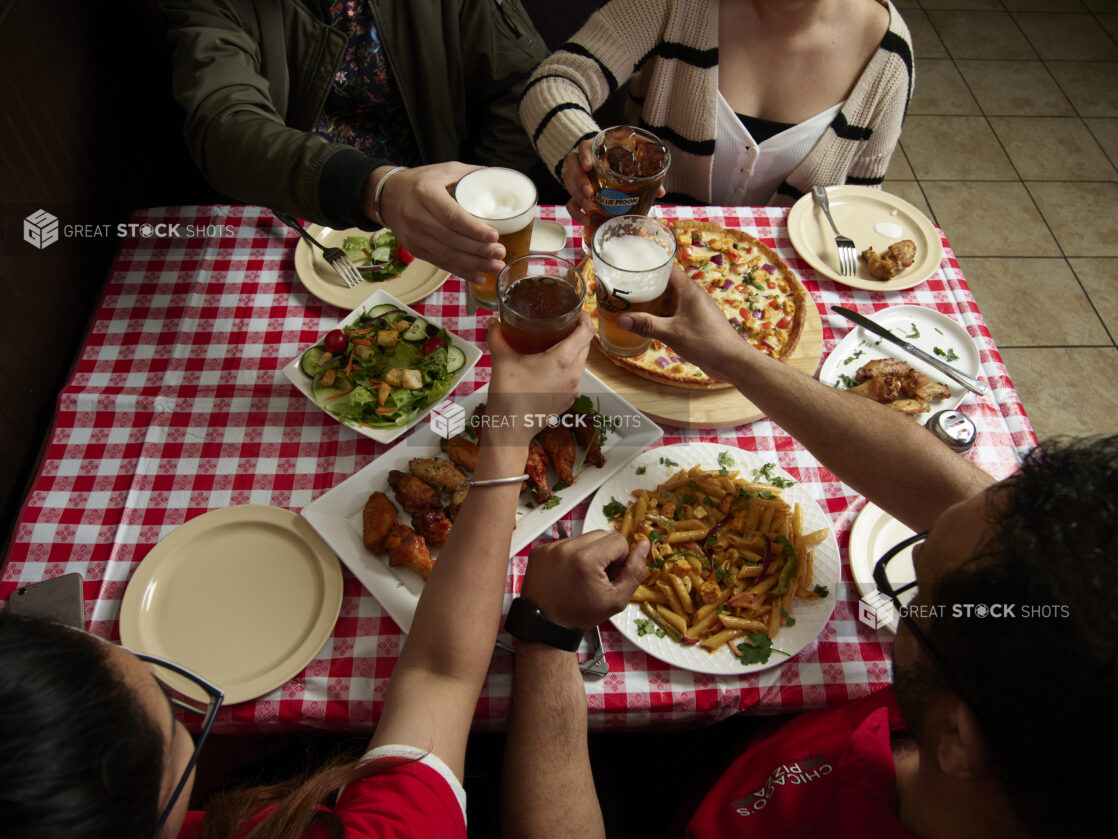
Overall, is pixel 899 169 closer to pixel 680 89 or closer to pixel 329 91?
pixel 680 89

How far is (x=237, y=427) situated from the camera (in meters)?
2.08

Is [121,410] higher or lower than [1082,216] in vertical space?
higher

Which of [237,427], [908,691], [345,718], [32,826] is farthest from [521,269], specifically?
A: [32,826]

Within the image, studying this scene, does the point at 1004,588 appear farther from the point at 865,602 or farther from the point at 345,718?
the point at 345,718

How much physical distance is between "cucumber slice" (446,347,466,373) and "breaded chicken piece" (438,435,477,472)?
0.26 metres

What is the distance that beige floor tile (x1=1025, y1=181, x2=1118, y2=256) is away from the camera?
5051 mm

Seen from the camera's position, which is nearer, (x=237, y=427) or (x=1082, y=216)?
(x=237, y=427)

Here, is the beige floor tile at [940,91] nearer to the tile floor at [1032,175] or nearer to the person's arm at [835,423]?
the tile floor at [1032,175]

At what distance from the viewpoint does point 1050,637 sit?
93 cm


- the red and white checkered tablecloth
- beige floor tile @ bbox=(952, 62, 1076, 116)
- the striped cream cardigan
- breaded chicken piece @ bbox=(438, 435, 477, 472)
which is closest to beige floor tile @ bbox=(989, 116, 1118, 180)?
beige floor tile @ bbox=(952, 62, 1076, 116)

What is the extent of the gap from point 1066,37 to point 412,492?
7.91 meters

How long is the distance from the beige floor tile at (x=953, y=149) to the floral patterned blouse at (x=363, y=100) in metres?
4.41

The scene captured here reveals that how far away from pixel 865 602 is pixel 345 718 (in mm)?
1378

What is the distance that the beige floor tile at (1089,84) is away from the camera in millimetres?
5863
